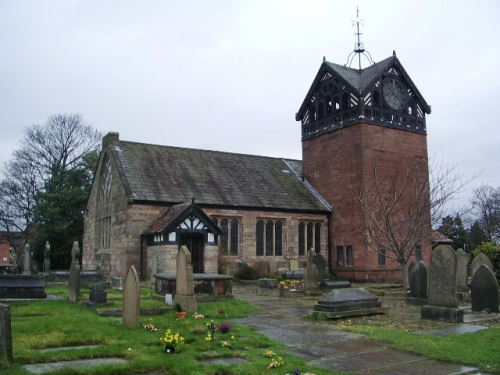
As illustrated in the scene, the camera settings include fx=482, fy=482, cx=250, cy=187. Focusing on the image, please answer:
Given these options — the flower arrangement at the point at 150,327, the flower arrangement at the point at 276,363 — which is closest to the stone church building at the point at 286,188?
the flower arrangement at the point at 150,327

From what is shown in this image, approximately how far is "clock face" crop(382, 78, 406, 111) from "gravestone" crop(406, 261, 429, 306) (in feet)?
58.6

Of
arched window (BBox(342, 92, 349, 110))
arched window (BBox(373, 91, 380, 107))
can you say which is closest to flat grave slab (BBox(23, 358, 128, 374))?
arched window (BBox(342, 92, 349, 110))

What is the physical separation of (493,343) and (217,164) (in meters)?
25.9

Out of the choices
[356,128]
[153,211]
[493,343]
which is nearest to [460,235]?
[356,128]

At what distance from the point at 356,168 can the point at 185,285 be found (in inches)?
760

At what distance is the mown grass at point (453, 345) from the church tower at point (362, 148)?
18.9 meters

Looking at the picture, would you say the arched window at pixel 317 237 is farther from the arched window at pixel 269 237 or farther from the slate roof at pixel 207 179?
the arched window at pixel 269 237

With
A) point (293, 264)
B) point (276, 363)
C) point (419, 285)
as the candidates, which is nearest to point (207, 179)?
point (293, 264)

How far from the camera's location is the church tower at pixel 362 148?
3086cm

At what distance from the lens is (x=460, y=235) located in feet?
195

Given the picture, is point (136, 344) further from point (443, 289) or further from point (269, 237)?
point (269, 237)

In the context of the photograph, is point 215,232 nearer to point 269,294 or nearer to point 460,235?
point 269,294

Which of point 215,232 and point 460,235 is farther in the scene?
point 460,235

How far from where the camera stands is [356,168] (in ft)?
103
